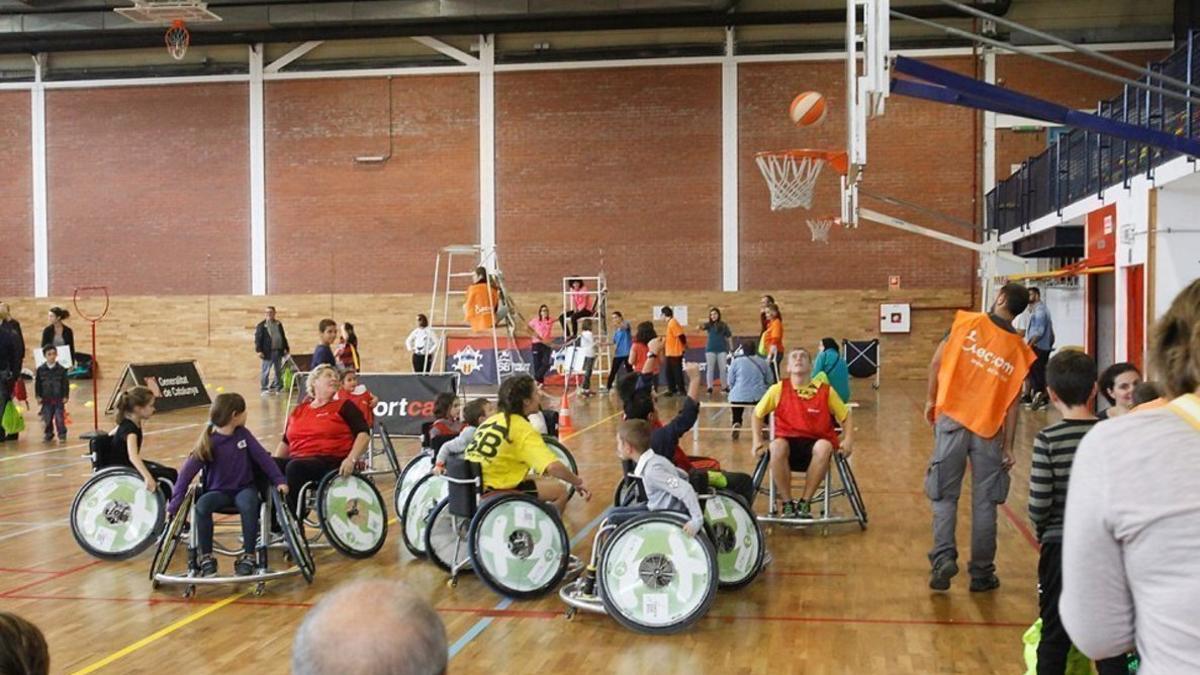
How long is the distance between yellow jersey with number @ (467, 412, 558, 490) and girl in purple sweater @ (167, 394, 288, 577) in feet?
3.96

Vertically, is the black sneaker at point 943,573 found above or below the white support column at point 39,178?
below

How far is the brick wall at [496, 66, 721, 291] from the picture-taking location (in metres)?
24.5

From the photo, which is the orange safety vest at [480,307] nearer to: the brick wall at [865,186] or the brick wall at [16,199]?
the brick wall at [865,186]

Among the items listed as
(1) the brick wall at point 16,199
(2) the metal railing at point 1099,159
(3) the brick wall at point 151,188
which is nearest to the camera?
(2) the metal railing at point 1099,159

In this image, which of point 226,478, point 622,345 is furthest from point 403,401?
point 622,345

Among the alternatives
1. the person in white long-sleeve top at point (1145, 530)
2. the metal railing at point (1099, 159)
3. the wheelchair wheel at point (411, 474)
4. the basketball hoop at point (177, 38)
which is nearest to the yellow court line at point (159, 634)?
the wheelchair wheel at point (411, 474)

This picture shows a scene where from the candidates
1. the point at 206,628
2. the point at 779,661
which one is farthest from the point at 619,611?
the point at 206,628

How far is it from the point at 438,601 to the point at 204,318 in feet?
70.2

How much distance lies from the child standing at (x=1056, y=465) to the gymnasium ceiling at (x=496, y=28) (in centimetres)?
1933

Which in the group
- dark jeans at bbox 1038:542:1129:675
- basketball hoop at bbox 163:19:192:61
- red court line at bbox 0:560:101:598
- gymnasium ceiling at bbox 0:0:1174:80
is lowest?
red court line at bbox 0:560:101:598

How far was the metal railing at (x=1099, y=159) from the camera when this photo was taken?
12867 mm

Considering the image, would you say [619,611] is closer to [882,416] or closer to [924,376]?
[882,416]

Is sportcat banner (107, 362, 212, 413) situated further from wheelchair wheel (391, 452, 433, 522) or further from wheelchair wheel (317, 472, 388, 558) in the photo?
wheelchair wheel (317, 472, 388, 558)

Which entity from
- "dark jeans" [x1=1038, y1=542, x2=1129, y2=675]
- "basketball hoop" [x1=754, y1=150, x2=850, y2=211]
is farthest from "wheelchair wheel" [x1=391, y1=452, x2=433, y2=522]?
"basketball hoop" [x1=754, y1=150, x2=850, y2=211]
